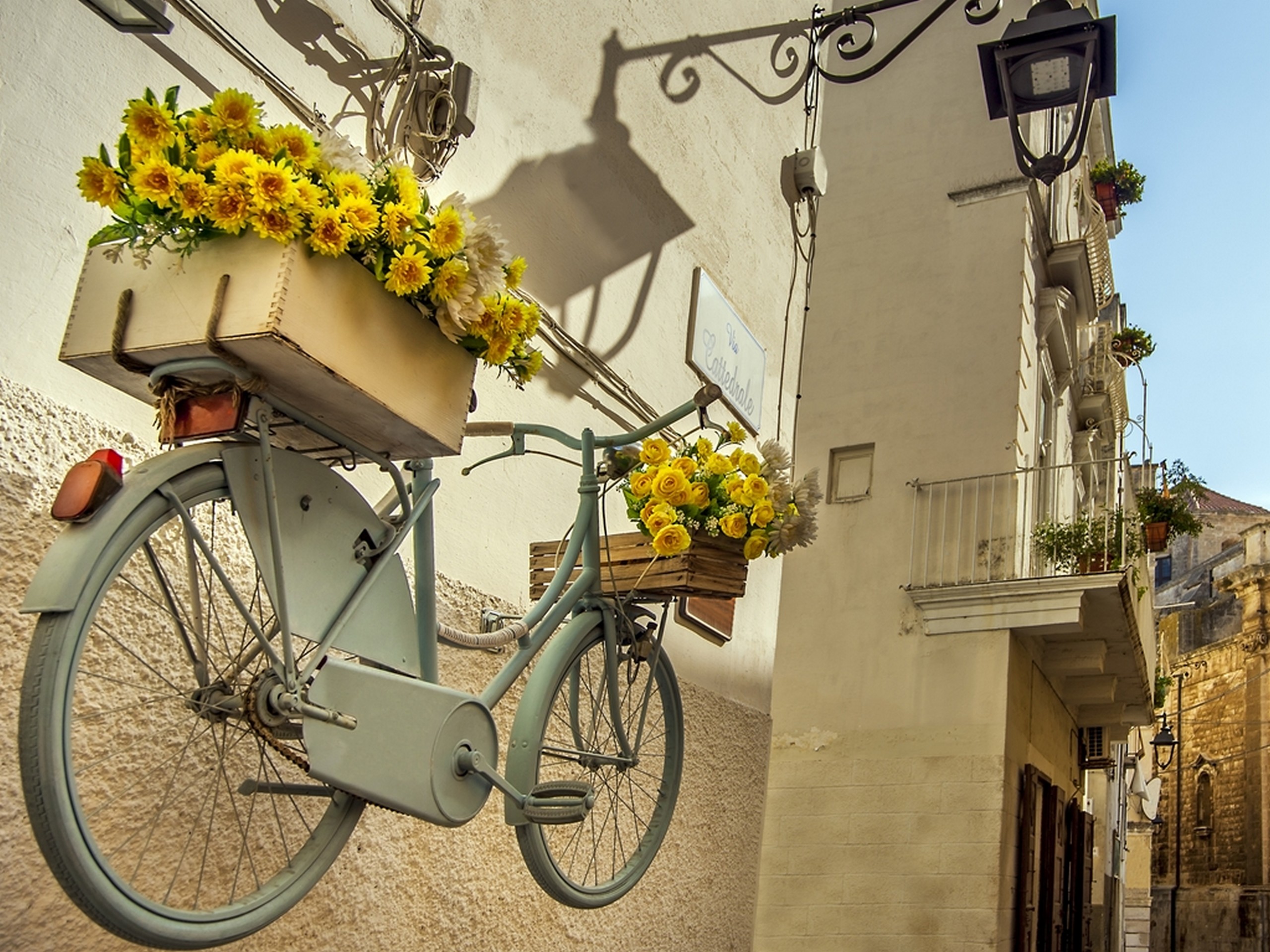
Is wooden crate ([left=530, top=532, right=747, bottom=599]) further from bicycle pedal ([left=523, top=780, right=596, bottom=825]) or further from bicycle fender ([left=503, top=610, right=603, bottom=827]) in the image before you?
bicycle pedal ([left=523, top=780, right=596, bottom=825])

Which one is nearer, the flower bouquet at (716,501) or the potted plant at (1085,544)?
the flower bouquet at (716,501)

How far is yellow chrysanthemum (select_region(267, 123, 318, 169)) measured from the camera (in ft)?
6.57

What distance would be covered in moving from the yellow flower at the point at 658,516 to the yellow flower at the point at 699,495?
0.05 metres

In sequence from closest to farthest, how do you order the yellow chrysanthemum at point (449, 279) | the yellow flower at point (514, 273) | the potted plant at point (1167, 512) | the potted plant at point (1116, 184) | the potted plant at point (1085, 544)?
1. the yellow chrysanthemum at point (449, 279)
2. the yellow flower at point (514, 273)
3. the potted plant at point (1085, 544)
4. the potted plant at point (1167, 512)
5. the potted plant at point (1116, 184)

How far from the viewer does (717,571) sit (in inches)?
119

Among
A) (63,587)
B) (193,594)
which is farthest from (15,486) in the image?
(63,587)

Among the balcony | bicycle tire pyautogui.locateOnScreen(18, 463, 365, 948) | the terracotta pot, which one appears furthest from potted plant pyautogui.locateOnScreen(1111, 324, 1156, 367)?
bicycle tire pyautogui.locateOnScreen(18, 463, 365, 948)

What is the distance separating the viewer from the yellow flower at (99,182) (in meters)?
1.94

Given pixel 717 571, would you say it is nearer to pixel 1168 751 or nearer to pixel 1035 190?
pixel 1035 190

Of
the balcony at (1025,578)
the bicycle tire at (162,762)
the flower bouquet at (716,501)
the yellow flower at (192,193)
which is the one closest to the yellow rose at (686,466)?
the flower bouquet at (716,501)

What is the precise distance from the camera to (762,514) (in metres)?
3.02

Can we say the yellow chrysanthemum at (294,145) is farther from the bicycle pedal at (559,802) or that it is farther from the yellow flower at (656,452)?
the bicycle pedal at (559,802)

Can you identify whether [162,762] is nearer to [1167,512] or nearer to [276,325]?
[276,325]

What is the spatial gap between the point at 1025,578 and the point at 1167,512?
617 centimetres
